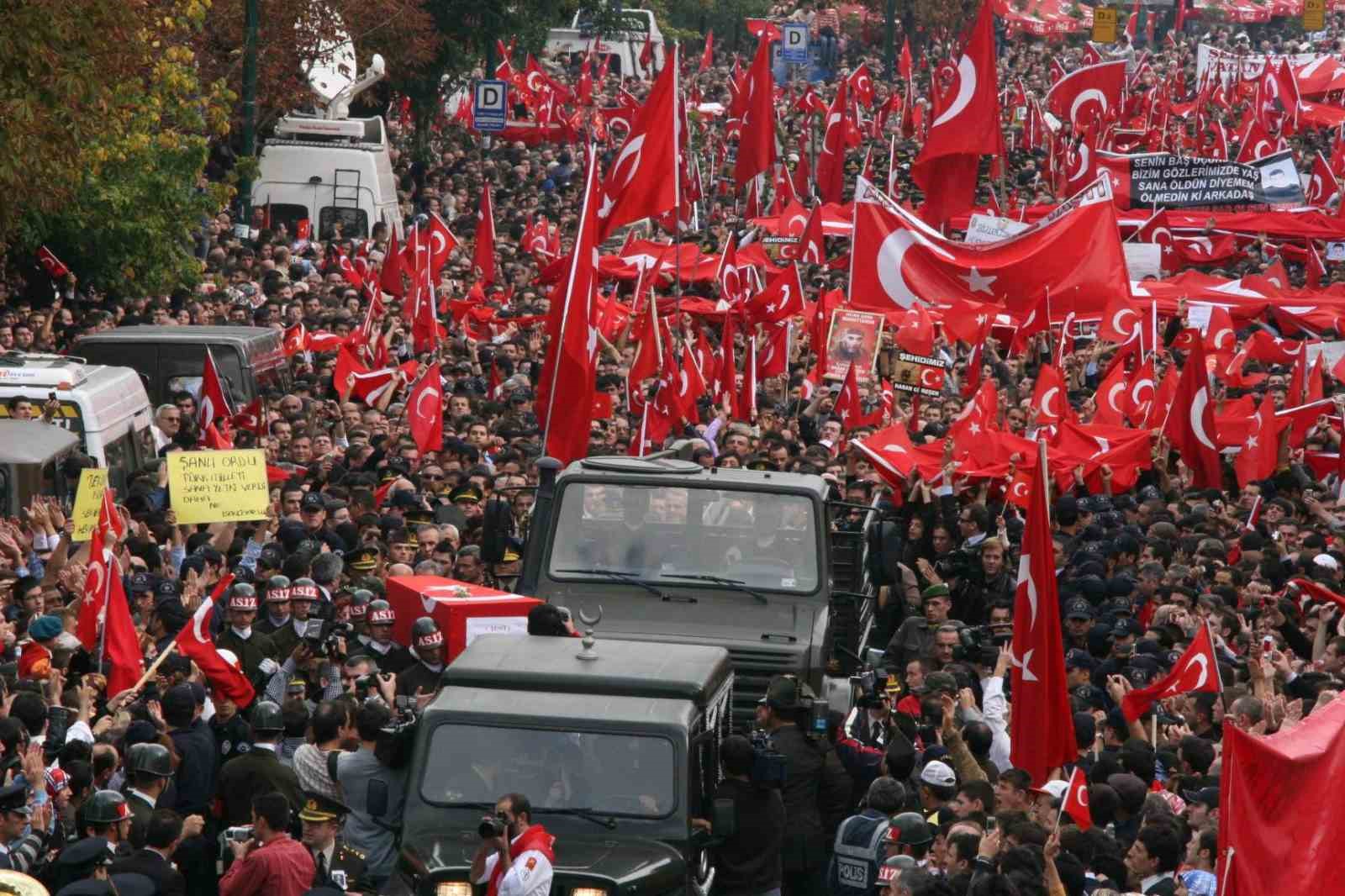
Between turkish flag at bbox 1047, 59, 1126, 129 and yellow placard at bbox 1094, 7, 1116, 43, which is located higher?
yellow placard at bbox 1094, 7, 1116, 43

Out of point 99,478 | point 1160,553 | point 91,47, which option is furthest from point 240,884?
point 91,47

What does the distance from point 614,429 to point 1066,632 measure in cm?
666

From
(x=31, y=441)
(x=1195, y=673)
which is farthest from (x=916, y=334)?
(x=1195, y=673)

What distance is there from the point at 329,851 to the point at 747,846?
1629 millimetres

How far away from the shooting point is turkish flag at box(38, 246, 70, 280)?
1035 inches

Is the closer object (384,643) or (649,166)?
(384,643)

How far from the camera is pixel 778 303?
24.6 meters

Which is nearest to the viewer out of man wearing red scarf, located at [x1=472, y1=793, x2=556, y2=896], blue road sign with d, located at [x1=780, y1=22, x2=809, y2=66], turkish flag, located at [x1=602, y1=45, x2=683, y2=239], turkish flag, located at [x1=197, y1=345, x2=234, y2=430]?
man wearing red scarf, located at [x1=472, y1=793, x2=556, y2=896]

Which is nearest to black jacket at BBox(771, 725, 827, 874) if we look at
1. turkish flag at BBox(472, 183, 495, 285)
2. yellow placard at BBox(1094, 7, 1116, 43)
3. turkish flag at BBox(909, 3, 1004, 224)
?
turkish flag at BBox(909, 3, 1004, 224)

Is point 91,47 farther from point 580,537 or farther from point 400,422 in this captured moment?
point 580,537

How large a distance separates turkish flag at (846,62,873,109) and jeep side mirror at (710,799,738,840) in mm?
36024

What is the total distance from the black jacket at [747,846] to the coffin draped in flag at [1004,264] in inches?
602

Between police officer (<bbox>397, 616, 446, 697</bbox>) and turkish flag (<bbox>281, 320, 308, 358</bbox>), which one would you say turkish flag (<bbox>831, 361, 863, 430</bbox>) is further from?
police officer (<bbox>397, 616, 446, 697</bbox>)

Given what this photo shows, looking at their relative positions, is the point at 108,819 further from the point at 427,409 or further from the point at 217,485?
the point at 427,409
